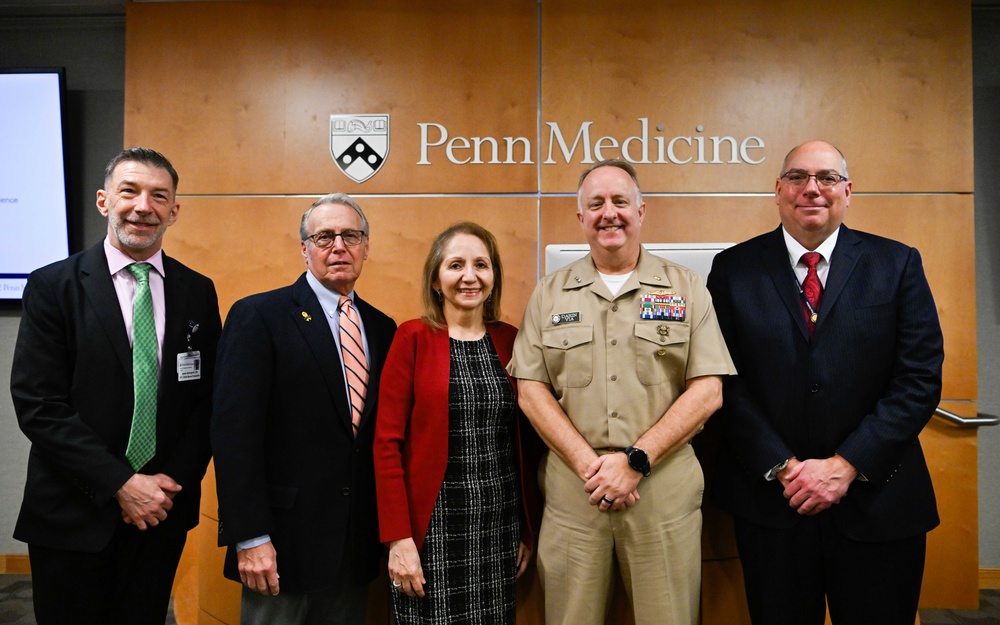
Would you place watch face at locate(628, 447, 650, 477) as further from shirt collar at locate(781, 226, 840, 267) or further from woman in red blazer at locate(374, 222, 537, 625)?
shirt collar at locate(781, 226, 840, 267)

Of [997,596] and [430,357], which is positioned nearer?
[430,357]

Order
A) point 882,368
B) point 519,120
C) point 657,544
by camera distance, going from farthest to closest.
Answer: point 519,120
point 882,368
point 657,544

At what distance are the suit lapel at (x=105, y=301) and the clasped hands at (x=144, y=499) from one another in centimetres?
35

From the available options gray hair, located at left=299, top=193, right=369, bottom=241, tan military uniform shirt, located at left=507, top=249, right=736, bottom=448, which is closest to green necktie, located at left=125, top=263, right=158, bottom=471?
gray hair, located at left=299, top=193, right=369, bottom=241

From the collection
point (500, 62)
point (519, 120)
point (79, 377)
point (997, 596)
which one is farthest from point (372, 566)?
point (997, 596)

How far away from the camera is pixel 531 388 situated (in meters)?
1.93

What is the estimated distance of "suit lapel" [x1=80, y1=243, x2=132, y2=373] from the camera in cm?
188

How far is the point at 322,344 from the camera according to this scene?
1.96m

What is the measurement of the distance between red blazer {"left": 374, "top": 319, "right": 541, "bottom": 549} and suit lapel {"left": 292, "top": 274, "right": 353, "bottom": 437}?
0.13m

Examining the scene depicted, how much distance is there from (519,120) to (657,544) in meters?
2.41

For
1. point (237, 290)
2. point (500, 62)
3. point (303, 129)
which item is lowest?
point (237, 290)

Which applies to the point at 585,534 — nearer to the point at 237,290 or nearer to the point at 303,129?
the point at 237,290

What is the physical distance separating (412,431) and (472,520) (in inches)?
13.0

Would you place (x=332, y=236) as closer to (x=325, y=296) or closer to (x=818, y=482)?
(x=325, y=296)
